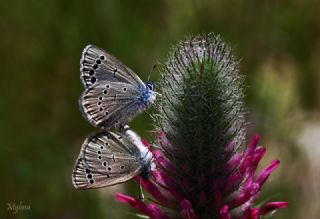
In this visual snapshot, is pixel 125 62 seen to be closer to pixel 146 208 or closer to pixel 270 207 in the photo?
pixel 146 208

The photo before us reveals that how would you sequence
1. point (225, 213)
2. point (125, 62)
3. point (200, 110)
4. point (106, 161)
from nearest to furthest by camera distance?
point (225, 213) < point (200, 110) < point (106, 161) < point (125, 62)

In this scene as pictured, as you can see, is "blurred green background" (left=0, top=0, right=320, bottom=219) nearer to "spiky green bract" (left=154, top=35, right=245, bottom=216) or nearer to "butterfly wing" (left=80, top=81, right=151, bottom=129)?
"butterfly wing" (left=80, top=81, right=151, bottom=129)

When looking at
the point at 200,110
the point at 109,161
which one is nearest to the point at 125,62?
Result: the point at 109,161

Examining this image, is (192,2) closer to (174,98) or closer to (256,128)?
(256,128)

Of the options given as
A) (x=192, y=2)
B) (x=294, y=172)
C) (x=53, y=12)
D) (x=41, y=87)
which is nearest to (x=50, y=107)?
(x=41, y=87)

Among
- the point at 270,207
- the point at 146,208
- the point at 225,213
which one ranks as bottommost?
the point at 146,208

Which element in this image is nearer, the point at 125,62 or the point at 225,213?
the point at 225,213

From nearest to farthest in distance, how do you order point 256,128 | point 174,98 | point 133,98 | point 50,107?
point 174,98
point 133,98
point 256,128
point 50,107
